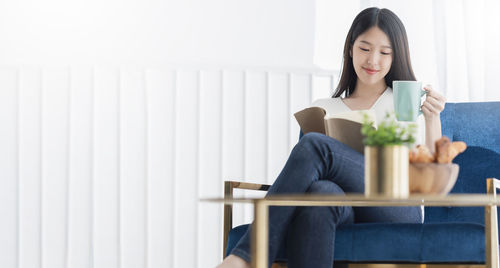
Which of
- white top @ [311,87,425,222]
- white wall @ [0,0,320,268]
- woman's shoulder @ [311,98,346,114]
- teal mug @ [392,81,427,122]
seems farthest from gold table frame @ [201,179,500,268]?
white wall @ [0,0,320,268]

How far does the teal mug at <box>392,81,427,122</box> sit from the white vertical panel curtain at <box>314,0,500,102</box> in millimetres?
1176

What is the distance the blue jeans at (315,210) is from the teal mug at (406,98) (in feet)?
0.61

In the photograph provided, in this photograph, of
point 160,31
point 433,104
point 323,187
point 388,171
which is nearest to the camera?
point 388,171

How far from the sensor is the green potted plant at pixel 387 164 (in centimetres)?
121

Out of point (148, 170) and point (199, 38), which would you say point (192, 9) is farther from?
A: point (148, 170)

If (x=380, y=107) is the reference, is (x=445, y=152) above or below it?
below

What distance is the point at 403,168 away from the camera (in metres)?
1.22

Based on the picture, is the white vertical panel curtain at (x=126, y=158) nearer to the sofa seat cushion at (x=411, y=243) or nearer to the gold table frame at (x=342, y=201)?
the sofa seat cushion at (x=411, y=243)

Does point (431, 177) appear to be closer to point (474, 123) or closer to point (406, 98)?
point (406, 98)

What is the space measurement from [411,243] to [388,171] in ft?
1.49

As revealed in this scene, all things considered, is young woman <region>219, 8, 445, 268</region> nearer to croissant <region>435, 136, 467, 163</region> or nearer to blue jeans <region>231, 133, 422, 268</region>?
blue jeans <region>231, 133, 422, 268</region>

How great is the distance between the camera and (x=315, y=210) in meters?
1.55

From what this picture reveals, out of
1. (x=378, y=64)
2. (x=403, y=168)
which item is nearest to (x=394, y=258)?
(x=403, y=168)

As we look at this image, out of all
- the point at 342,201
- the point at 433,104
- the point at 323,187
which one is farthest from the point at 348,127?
the point at 342,201
